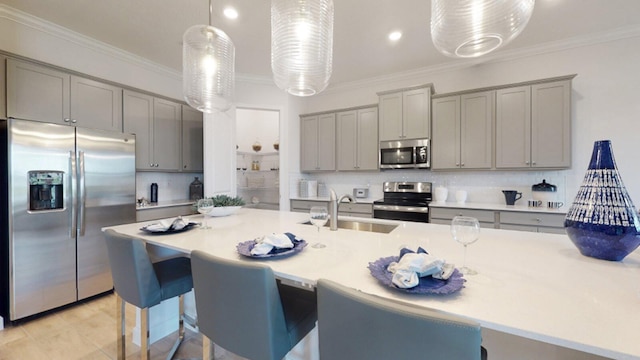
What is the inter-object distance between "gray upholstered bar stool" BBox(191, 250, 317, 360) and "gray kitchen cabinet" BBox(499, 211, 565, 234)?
110 inches

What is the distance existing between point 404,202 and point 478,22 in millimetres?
2660

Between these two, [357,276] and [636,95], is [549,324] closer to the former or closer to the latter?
[357,276]

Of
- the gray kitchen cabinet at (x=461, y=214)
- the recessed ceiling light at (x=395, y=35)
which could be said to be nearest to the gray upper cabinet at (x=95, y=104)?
the recessed ceiling light at (x=395, y=35)

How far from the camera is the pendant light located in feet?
6.14

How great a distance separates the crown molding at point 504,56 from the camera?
2814mm

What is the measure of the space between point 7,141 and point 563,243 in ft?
13.3

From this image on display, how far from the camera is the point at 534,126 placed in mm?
2957

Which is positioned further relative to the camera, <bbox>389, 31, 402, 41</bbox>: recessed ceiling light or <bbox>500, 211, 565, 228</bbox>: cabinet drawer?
<bbox>389, 31, 402, 41</bbox>: recessed ceiling light

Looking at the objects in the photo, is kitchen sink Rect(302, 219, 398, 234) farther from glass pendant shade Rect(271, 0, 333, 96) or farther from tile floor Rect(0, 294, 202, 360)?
tile floor Rect(0, 294, 202, 360)

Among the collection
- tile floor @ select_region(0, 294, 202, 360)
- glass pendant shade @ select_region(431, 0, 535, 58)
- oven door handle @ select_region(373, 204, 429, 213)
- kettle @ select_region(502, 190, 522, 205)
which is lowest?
tile floor @ select_region(0, 294, 202, 360)

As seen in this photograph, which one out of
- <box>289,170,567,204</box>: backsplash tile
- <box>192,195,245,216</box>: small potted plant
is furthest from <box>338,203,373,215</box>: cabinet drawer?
<box>192,195,245,216</box>: small potted plant

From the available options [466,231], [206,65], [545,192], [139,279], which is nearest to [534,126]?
[545,192]

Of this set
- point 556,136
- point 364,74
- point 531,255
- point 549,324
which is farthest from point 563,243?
point 364,74

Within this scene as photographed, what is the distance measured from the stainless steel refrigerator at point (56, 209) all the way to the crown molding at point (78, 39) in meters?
1.11
